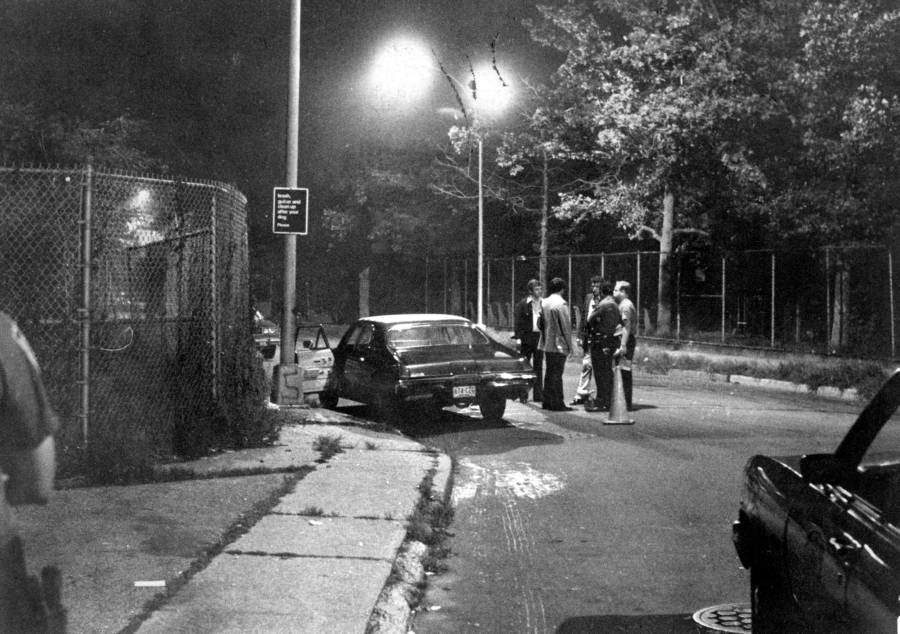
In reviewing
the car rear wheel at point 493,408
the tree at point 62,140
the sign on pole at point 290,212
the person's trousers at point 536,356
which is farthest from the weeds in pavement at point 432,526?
the tree at point 62,140

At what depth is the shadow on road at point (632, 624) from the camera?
5.66m

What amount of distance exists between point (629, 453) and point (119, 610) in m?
7.15

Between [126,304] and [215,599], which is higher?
[126,304]

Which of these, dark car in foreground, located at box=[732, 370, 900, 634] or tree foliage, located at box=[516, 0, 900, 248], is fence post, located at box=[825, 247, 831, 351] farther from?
dark car in foreground, located at box=[732, 370, 900, 634]

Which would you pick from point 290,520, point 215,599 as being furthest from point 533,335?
point 215,599

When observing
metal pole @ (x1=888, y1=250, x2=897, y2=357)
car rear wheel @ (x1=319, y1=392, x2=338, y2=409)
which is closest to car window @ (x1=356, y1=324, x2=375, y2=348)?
car rear wheel @ (x1=319, y1=392, x2=338, y2=409)

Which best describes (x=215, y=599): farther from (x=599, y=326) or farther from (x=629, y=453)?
(x=599, y=326)

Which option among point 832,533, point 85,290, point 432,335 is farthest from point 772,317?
point 832,533

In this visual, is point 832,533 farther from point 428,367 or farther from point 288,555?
point 428,367

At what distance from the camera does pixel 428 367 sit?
13.9m

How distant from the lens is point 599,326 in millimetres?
15320

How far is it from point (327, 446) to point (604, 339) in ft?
17.0

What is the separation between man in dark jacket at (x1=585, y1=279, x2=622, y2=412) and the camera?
15.2 m

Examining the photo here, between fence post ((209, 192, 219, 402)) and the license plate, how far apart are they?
3.42 metres
